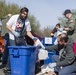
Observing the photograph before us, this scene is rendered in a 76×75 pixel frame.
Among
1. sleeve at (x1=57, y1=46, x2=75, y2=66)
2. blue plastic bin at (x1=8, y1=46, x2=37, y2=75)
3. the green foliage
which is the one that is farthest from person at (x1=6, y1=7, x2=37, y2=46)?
the green foliage

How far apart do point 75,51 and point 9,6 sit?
16.0m

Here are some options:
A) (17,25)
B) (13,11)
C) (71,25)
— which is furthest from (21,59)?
(13,11)

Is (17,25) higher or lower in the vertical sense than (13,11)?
lower

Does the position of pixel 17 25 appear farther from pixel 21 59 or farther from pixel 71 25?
pixel 71 25

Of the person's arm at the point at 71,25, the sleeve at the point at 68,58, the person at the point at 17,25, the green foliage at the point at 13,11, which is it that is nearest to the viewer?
the sleeve at the point at 68,58

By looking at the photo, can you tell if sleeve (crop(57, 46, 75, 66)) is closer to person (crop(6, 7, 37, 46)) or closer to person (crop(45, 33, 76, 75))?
person (crop(45, 33, 76, 75))

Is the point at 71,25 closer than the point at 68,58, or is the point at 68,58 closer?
the point at 68,58

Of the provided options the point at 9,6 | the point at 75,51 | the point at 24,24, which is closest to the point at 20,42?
the point at 24,24

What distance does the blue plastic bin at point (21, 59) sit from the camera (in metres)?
6.71

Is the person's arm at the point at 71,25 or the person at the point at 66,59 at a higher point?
the person's arm at the point at 71,25

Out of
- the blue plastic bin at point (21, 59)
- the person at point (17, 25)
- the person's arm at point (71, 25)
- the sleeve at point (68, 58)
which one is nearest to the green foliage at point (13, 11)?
the person's arm at point (71, 25)

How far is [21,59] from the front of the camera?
6.74 metres

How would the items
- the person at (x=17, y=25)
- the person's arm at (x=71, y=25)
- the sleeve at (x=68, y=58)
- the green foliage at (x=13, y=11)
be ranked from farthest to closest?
the green foliage at (x=13, y=11)
the person's arm at (x=71, y=25)
the person at (x=17, y=25)
the sleeve at (x=68, y=58)

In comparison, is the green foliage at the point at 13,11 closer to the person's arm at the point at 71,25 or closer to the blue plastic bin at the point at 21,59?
the person's arm at the point at 71,25
